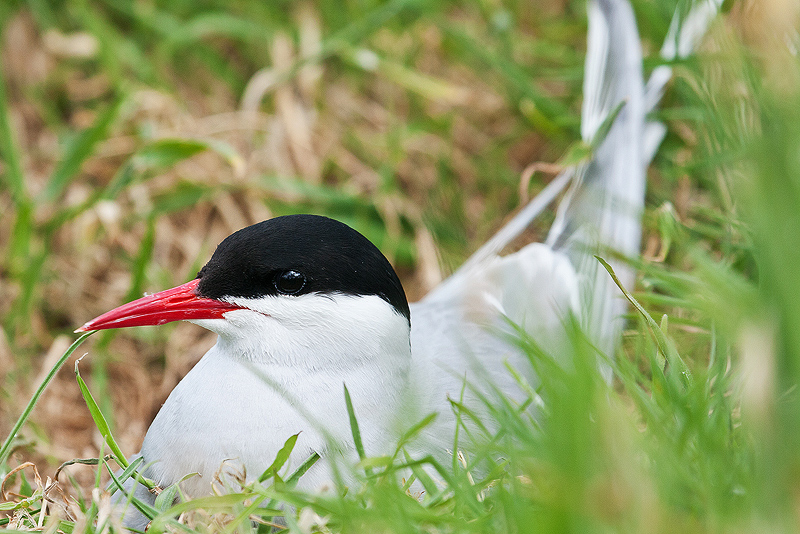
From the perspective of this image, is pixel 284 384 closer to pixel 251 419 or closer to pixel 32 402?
pixel 251 419

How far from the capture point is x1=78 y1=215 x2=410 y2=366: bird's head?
6.52 feet

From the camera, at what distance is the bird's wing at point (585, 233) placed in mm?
2498

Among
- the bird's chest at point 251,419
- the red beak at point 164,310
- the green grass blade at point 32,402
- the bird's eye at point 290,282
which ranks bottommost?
the bird's chest at point 251,419

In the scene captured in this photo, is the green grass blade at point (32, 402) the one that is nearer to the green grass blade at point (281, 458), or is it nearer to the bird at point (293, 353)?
the bird at point (293, 353)

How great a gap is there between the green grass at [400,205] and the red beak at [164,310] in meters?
0.25

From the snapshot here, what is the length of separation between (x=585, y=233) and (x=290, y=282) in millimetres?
1013

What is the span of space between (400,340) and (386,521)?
2.60ft

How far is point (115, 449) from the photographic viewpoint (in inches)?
71.5

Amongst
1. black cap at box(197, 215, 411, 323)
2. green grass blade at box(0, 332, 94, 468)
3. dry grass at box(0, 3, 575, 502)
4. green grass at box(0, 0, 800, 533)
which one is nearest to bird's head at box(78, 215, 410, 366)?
black cap at box(197, 215, 411, 323)

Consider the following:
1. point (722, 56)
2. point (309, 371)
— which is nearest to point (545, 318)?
point (309, 371)

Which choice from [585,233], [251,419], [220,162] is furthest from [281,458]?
[220,162]

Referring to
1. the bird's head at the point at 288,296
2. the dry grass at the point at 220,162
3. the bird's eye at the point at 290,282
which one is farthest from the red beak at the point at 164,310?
the dry grass at the point at 220,162

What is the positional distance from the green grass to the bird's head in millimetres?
309

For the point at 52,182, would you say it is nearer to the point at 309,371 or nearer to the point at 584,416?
the point at 309,371
